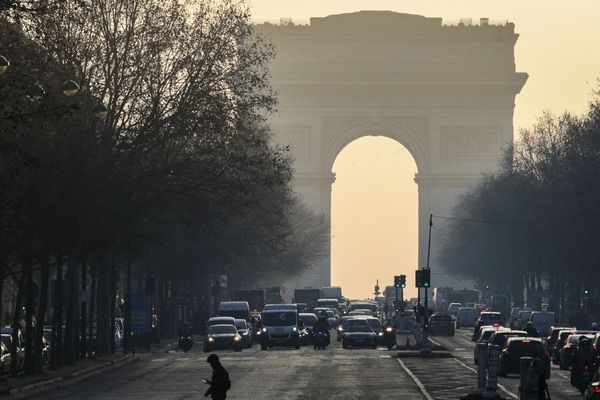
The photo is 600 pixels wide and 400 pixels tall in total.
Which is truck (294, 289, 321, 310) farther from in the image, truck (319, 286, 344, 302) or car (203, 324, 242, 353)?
car (203, 324, 242, 353)

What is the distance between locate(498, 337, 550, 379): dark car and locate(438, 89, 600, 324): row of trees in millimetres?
27540

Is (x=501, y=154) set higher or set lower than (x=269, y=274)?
higher

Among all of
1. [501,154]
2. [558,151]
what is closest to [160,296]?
[558,151]

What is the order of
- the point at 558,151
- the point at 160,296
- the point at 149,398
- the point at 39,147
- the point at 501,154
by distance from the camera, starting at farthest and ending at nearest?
the point at 501,154 → the point at 558,151 → the point at 160,296 → the point at 39,147 → the point at 149,398

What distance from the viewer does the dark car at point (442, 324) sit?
4606 inches

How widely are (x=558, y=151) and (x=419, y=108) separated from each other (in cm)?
5296

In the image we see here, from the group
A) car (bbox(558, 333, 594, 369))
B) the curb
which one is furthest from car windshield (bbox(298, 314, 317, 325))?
car (bbox(558, 333, 594, 369))

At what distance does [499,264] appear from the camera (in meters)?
154

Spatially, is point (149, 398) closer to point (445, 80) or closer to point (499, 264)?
point (499, 264)

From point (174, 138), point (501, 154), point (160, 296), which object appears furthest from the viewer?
point (501, 154)

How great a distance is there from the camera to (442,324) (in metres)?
118

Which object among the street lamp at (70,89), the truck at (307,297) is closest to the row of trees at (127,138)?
the street lamp at (70,89)

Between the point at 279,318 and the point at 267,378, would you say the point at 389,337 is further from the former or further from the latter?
the point at 267,378

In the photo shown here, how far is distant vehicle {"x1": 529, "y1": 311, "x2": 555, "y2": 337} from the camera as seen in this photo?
107 meters
